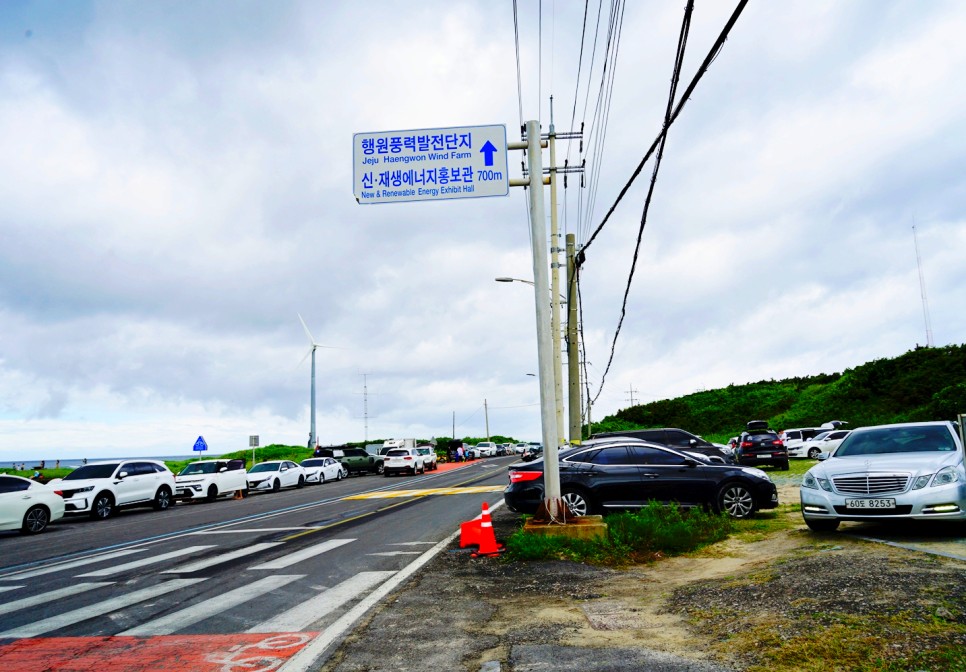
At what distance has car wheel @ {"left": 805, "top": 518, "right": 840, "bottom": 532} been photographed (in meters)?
9.73

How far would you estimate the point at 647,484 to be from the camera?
12977 mm

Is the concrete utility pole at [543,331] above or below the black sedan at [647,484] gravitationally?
above

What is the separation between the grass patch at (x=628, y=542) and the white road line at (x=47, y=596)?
541 cm

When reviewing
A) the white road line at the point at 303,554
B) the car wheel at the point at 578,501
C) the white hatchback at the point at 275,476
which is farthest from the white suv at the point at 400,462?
the car wheel at the point at 578,501

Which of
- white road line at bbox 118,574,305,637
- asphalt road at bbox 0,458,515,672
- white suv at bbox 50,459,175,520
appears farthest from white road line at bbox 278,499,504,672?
white suv at bbox 50,459,175,520

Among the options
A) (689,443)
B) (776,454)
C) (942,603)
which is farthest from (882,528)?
(776,454)

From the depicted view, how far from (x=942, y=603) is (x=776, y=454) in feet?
82.0

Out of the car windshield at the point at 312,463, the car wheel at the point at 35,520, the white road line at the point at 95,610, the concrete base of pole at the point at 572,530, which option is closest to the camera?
the white road line at the point at 95,610

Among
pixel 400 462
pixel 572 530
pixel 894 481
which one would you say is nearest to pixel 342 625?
pixel 572 530

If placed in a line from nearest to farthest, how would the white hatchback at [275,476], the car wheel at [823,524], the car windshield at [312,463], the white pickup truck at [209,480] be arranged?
the car wheel at [823,524] < the white pickup truck at [209,480] < the white hatchback at [275,476] < the car windshield at [312,463]

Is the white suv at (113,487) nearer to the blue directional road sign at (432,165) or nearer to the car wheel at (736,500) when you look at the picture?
the blue directional road sign at (432,165)

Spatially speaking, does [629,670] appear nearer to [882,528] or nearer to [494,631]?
[494,631]

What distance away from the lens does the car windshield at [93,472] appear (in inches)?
870

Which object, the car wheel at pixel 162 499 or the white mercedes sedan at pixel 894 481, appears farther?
the car wheel at pixel 162 499
